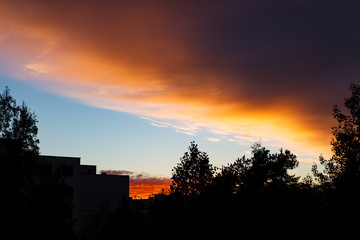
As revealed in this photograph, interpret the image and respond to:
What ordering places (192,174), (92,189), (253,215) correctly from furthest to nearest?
(92,189)
(192,174)
(253,215)

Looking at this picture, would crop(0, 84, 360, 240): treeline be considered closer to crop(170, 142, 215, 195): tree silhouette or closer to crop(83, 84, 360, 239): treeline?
crop(83, 84, 360, 239): treeline

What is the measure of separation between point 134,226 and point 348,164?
32.7 meters

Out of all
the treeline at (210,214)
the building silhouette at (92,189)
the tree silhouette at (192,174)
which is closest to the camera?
the treeline at (210,214)

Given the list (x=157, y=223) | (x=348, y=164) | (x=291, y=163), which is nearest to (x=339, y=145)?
(x=348, y=164)

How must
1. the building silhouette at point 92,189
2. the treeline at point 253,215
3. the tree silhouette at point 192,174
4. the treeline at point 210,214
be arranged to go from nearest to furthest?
1. the treeline at point 210,214
2. the treeline at point 253,215
3. the tree silhouette at point 192,174
4. the building silhouette at point 92,189

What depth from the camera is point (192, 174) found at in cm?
6003

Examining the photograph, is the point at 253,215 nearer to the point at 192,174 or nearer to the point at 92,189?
the point at 192,174

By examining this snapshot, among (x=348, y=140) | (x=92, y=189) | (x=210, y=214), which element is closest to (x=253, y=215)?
(x=210, y=214)

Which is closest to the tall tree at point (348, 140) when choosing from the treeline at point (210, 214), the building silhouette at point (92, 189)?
the treeline at point (210, 214)

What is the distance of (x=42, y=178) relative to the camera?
2058cm

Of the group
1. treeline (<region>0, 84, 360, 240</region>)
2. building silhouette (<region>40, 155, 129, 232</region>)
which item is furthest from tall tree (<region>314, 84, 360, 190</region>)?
building silhouette (<region>40, 155, 129, 232</region>)

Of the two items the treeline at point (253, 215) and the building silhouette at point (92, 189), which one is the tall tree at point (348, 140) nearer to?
the treeline at point (253, 215)

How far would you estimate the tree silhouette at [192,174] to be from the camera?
58.0m

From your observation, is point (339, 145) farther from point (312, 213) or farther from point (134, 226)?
point (134, 226)
